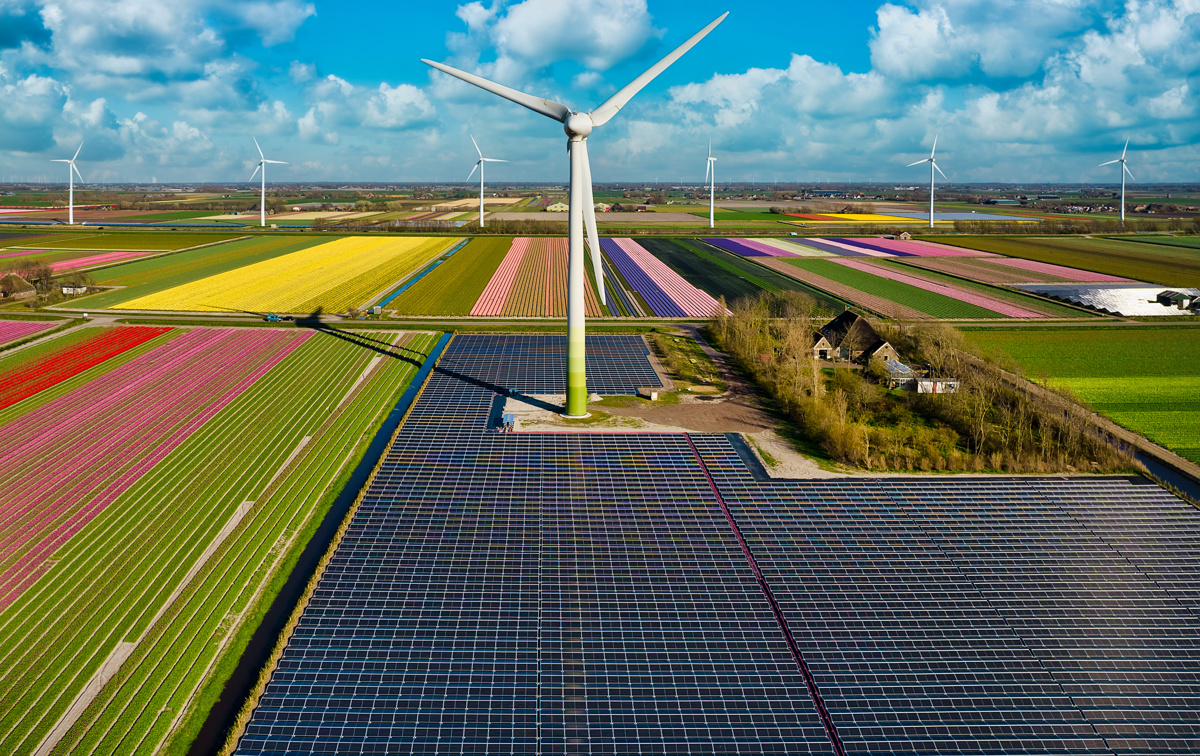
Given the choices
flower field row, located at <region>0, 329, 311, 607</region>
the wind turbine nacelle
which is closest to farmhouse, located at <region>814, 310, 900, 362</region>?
the wind turbine nacelle

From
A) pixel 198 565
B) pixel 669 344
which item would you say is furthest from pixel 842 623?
pixel 669 344

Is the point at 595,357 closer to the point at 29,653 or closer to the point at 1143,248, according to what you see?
the point at 29,653

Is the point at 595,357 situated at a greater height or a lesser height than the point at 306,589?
greater

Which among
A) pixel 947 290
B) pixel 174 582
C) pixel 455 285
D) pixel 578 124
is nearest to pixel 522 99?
pixel 578 124

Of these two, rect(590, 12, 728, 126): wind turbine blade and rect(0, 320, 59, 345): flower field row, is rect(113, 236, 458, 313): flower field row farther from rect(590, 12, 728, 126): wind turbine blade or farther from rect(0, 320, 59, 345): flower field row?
rect(590, 12, 728, 126): wind turbine blade

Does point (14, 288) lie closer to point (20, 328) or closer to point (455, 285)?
point (20, 328)

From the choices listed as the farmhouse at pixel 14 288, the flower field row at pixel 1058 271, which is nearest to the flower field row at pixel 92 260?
the farmhouse at pixel 14 288

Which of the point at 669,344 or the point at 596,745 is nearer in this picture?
the point at 596,745

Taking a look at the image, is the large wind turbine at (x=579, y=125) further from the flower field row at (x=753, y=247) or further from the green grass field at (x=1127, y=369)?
the flower field row at (x=753, y=247)
